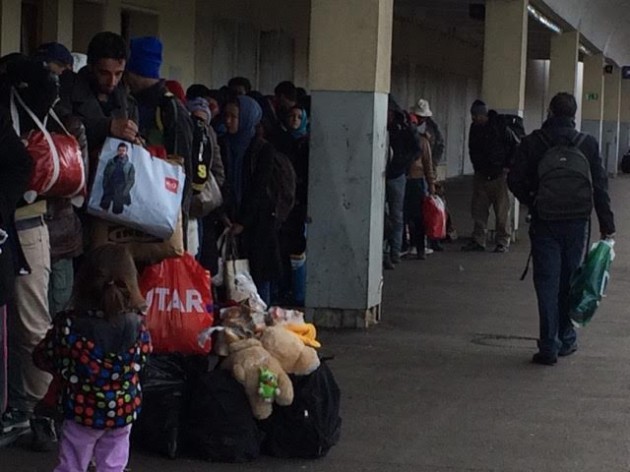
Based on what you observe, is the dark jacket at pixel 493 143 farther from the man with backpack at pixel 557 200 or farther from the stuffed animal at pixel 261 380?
the stuffed animal at pixel 261 380

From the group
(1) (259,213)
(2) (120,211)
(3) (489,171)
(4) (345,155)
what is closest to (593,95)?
(3) (489,171)

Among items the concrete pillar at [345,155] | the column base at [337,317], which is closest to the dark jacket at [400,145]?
the concrete pillar at [345,155]

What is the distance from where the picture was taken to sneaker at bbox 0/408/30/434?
668 cm

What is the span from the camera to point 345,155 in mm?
10469

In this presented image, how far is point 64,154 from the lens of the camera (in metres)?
6.46

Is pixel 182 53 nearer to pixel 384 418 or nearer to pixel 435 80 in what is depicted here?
pixel 384 418

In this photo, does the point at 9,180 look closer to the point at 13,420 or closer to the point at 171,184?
the point at 171,184

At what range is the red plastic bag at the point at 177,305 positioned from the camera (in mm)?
6930

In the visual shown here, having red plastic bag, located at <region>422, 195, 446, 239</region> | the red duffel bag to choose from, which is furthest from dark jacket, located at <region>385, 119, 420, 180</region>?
the red duffel bag

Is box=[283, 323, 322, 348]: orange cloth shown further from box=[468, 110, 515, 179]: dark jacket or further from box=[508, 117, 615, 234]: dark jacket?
box=[468, 110, 515, 179]: dark jacket

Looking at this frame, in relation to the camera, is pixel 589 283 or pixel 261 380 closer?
pixel 261 380

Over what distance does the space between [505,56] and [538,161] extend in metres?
8.89

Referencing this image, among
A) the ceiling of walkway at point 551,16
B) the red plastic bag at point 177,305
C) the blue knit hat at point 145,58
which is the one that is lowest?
the red plastic bag at point 177,305

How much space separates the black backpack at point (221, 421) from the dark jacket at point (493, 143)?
32.5 feet
